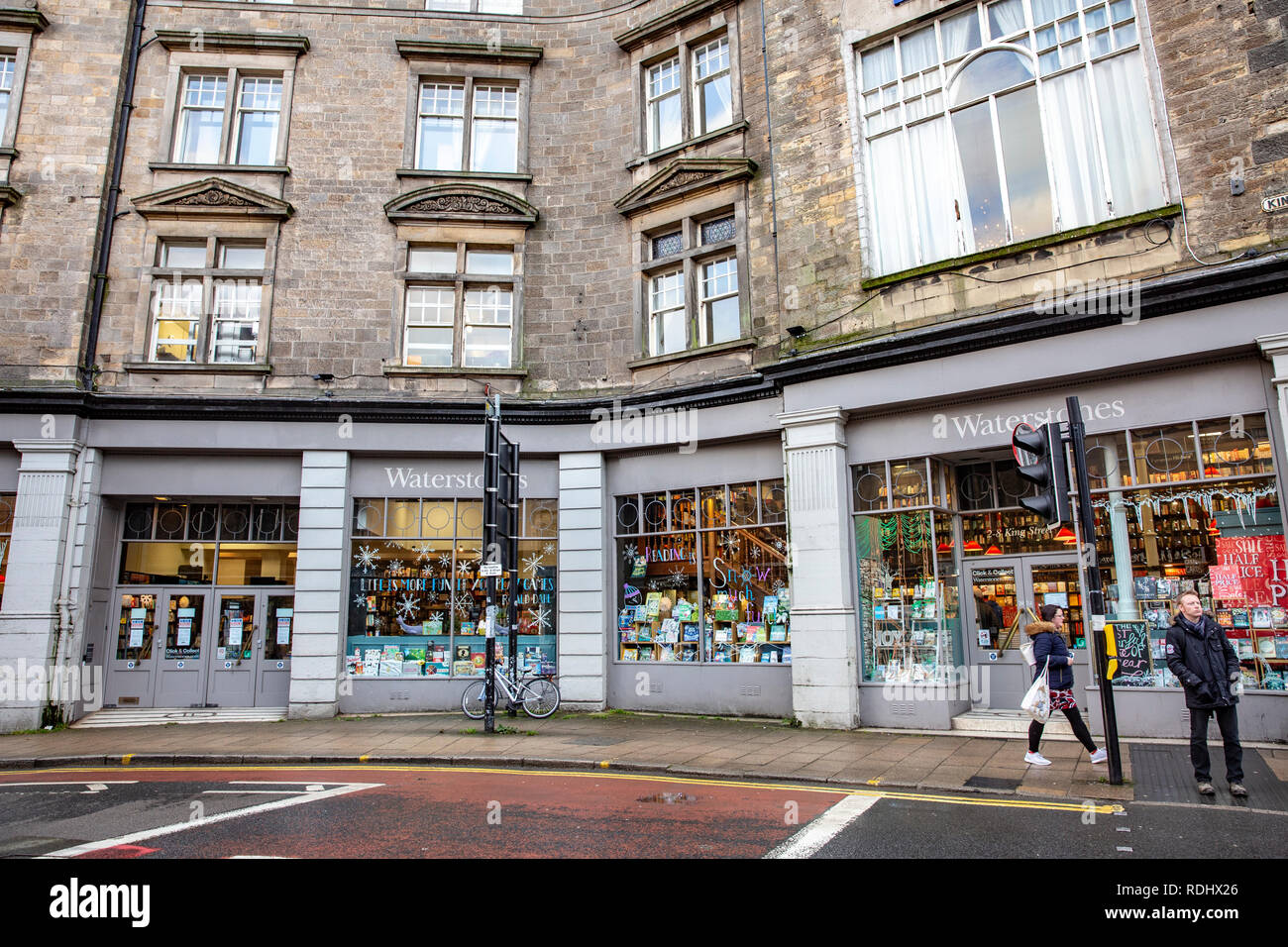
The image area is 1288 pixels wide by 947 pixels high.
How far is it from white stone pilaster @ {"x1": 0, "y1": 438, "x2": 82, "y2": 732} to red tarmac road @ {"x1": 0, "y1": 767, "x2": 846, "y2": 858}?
4.69 meters

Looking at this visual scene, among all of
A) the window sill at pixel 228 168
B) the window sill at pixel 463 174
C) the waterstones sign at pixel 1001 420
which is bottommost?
the waterstones sign at pixel 1001 420

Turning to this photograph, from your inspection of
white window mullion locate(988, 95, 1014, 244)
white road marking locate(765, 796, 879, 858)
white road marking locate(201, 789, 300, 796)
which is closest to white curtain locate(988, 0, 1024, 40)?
white window mullion locate(988, 95, 1014, 244)

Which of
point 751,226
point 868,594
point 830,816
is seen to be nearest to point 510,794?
point 830,816

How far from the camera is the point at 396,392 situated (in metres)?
15.0

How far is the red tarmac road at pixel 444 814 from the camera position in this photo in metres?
5.82

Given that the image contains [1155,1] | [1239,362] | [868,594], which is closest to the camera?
[1239,362]

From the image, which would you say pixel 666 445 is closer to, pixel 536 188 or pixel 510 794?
pixel 536 188

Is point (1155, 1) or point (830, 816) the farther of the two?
point (1155, 1)

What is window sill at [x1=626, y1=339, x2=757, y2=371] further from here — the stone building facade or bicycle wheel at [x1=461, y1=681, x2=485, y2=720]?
bicycle wheel at [x1=461, y1=681, x2=485, y2=720]

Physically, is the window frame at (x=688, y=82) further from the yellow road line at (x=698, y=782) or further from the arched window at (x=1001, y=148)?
the yellow road line at (x=698, y=782)

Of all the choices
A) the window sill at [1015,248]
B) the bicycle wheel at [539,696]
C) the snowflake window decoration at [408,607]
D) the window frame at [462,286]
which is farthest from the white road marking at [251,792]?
the window sill at [1015,248]

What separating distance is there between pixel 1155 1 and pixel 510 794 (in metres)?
12.6

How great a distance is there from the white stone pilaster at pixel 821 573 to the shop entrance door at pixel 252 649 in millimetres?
8993

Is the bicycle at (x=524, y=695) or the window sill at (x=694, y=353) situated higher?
the window sill at (x=694, y=353)
